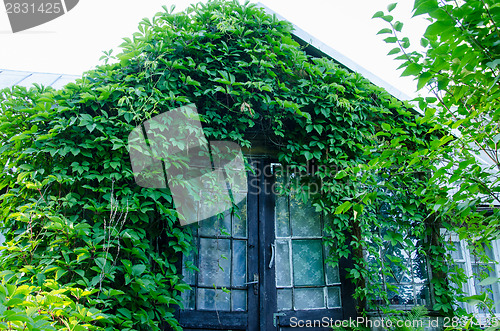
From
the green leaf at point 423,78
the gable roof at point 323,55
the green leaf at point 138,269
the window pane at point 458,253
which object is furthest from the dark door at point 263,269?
the green leaf at point 423,78

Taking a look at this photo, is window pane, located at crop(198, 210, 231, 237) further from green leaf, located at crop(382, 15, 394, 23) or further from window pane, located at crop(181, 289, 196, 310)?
green leaf, located at crop(382, 15, 394, 23)

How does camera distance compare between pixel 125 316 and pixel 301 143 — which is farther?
pixel 301 143

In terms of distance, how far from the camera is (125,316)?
102 inches

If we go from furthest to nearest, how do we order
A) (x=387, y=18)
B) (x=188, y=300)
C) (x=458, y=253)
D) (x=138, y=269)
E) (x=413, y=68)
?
(x=458, y=253), (x=188, y=300), (x=138, y=269), (x=387, y=18), (x=413, y=68)

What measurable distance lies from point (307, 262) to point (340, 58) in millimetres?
2229

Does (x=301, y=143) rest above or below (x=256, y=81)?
below

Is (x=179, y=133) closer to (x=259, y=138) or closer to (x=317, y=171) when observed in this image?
(x=259, y=138)

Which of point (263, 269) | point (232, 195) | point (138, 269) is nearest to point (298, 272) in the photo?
point (263, 269)

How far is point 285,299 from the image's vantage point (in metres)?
3.42

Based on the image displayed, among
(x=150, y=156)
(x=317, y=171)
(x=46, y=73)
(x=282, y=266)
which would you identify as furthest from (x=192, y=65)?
(x=46, y=73)

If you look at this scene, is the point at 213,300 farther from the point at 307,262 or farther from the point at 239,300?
the point at 307,262

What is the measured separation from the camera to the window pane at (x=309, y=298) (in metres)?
3.44

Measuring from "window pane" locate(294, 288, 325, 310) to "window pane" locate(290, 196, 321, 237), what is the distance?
533 millimetres

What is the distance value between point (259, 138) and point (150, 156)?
122cm
